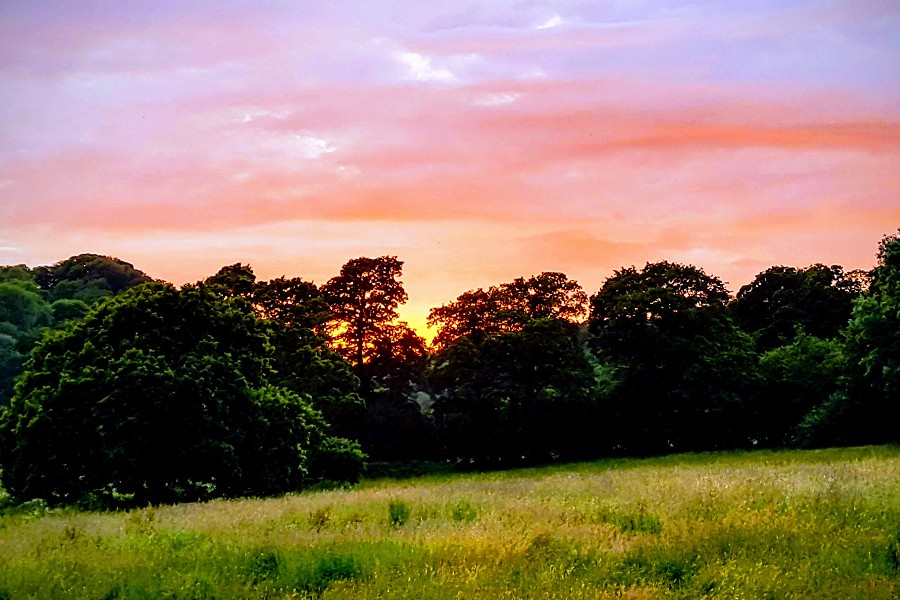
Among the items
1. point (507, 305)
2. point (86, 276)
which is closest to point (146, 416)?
point (507, 305)

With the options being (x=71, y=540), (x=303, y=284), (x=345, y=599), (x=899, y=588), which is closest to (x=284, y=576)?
(x=345, y=599)

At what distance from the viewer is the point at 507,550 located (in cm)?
947

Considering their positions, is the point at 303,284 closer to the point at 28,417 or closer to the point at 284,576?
the point at 28,417

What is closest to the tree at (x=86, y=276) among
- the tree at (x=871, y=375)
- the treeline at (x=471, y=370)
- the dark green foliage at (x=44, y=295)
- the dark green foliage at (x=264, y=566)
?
the dark green foliage at (x=44, y=295)

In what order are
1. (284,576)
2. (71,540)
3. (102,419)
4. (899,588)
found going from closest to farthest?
(899,588) < (284,576) < (71,540) < (102,419)

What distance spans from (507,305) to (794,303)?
2433cm

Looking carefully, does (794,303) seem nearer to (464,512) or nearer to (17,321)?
(464,512)

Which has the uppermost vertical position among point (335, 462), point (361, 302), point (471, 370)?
point (361, 302)

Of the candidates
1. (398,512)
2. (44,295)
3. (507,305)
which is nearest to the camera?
(398,512)

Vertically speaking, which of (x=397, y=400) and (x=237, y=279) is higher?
(x=237, y=279)

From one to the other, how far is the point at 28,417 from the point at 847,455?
27.7 metres

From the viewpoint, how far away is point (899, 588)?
809cm

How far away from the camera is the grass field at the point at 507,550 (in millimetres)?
8422

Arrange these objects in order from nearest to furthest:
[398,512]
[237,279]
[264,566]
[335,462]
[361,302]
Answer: [264,566] < [398,512] < [335,462] < [237,279] < [361,302]
